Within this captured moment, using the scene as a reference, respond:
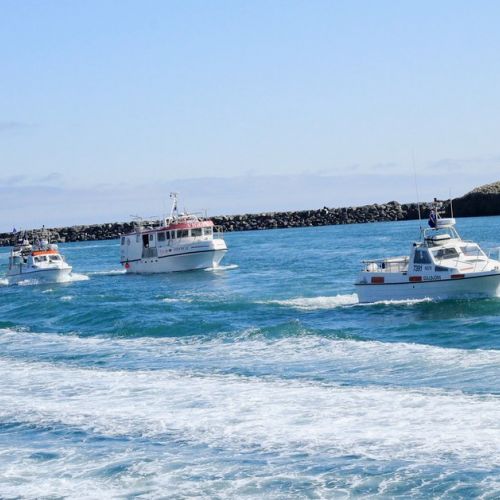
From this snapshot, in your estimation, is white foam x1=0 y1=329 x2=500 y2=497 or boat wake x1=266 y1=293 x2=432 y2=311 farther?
boat wake x1=266 y1=293 x2=432 y2=311

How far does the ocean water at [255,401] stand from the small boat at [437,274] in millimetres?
504

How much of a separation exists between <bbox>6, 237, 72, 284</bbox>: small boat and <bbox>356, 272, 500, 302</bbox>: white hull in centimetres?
2603

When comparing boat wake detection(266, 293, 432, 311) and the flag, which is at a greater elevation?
the flag

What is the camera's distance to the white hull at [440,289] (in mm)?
31375

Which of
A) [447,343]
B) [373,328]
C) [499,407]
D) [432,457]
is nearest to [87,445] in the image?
[432,457]

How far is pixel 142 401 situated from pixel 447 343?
885 centimetres

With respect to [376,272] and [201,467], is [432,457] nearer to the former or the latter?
[201,467]

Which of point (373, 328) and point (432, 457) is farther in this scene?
point (373, 328)

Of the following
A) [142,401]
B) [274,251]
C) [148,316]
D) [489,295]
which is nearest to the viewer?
[142,401]

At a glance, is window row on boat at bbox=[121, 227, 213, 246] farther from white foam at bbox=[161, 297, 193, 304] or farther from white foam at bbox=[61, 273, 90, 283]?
white foam at bbox=[161, 297, 193, 304]

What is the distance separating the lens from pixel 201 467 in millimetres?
13867

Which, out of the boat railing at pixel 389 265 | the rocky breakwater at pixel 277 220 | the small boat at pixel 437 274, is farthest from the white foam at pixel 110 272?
the rocky breakwater at pixel 277 220

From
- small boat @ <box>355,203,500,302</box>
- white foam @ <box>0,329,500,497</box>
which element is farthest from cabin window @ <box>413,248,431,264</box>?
white foam @ <box>0,329,500,497</box>

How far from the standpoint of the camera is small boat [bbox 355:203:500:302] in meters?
31.5
